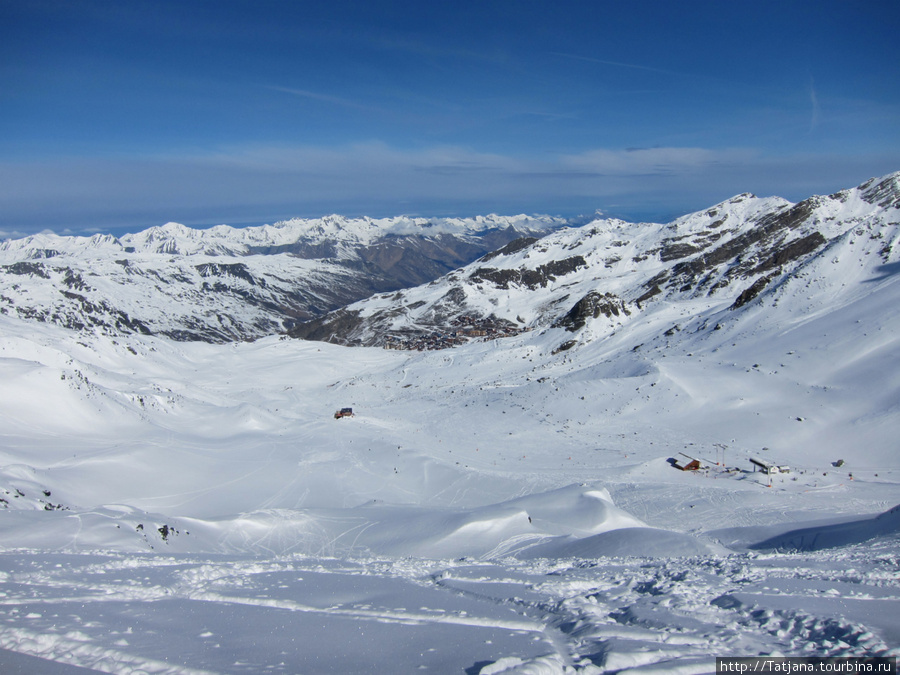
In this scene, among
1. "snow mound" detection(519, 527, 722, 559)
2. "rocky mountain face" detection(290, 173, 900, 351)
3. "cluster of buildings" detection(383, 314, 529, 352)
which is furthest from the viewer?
"cluster of buildings" detection(383, 314, 529, 352)

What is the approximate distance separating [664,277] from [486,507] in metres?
114

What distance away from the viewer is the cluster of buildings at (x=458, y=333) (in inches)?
4735

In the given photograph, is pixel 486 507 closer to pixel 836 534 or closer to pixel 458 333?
pixel 836 534

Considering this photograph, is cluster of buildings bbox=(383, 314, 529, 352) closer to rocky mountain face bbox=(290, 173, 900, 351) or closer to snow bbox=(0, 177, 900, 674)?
rocky mountain face bbox=(290, 173, 900, 351)

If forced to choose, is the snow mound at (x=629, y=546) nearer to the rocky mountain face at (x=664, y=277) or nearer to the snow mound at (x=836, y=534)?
the snow mound at (x=836, y=534)

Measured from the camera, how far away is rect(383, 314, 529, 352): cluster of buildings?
12027 cm

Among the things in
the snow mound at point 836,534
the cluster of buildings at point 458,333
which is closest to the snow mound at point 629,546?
the snow mound at point 836,534

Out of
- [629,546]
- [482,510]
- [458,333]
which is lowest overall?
[629,546]

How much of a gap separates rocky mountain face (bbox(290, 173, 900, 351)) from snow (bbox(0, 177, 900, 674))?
74.1 inches

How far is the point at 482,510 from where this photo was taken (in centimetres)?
1900

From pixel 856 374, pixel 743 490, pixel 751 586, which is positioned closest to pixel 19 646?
pixel 751 586

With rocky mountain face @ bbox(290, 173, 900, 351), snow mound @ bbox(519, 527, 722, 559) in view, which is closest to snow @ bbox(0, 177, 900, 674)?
snow mound @ bbox(519, 527, 722, 559)

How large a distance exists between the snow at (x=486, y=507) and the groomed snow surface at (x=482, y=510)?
0.32ft

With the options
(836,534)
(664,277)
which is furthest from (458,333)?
(836,534)
